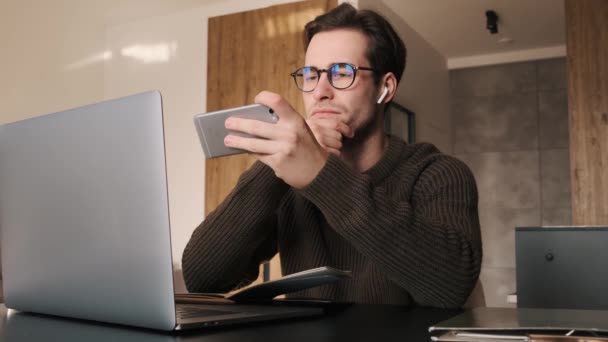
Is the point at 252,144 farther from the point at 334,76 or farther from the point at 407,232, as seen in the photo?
the point at 334,76

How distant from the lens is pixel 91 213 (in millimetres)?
708

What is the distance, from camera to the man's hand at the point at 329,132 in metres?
1.20

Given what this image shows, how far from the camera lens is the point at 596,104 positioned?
3.27 meters

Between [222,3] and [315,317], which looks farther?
[222,3]

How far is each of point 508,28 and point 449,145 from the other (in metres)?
1.21

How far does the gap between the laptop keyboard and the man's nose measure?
1.79ft

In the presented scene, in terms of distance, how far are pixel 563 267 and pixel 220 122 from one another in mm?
1293

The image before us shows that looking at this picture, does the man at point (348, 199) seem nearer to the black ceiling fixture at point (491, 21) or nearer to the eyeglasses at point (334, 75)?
the eyeglasses at point (334, 75)

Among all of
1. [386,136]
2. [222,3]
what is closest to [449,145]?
[222,3]

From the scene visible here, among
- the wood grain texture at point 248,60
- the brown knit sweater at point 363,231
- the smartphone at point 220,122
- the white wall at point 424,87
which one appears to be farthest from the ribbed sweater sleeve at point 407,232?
the white wall at point 424,87

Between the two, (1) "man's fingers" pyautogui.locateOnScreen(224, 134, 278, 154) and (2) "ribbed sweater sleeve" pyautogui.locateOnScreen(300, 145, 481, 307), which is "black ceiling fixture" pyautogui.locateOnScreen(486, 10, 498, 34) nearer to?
(2) "ribbed sweater sleeve" pyautogui.locateOnScreen(300, 145, 481, 307)

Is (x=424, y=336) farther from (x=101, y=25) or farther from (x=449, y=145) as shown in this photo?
(x=449, y=145)

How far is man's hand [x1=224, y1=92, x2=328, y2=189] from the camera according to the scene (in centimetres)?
83

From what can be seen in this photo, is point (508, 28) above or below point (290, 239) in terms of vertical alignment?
above
